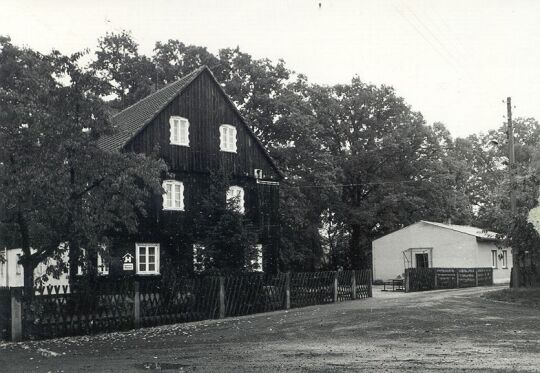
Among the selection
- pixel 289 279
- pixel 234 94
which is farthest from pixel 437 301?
pixel 234 94

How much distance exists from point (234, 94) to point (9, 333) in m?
30.5

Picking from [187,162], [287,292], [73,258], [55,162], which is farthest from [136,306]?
[187,162]

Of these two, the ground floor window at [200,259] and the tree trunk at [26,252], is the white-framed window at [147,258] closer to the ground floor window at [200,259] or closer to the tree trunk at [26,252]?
the ground floor window at [200,259]

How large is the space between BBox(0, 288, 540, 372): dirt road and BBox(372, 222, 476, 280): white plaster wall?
21.4 metres

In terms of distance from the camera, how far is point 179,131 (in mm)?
30312

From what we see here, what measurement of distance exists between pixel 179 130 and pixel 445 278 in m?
16.5

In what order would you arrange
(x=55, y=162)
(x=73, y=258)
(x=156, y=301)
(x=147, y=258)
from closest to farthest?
(x=55, y=162)
(x=73, y=258)
(x=156, y=301)
(x=147, y=258)

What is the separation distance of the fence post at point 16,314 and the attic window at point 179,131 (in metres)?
15.5

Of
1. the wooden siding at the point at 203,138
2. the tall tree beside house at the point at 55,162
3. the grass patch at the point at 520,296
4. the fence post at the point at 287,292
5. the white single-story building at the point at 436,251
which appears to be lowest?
the grass patch at the point at 520,296

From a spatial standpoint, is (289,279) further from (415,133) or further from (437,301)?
(415,133)

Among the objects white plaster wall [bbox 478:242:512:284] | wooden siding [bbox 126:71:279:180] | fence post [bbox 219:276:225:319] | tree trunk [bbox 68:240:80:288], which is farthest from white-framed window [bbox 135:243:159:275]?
white plaster wall [bbox 478:242:512:284]

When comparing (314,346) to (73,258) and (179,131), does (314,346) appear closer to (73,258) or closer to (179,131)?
(73,258)

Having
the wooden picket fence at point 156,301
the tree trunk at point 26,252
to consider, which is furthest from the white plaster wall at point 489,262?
the tree trunk at point 26,252

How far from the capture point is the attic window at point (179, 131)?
98.7 ft
